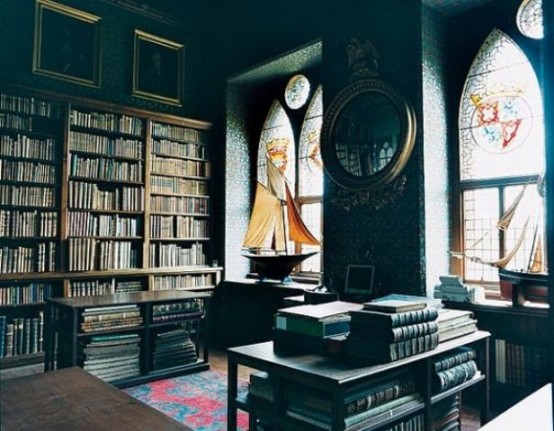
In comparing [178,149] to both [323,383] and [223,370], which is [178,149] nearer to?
[223,370]

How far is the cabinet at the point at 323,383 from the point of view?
1.83 meters

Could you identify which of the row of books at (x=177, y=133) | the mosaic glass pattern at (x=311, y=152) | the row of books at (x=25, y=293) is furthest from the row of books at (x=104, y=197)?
the mosaic glass pattern at (x=311, y=152)

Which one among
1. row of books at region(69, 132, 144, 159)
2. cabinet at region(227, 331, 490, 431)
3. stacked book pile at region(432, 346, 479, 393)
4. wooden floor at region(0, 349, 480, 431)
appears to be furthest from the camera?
row of books at region(69, 132, 144, 159)

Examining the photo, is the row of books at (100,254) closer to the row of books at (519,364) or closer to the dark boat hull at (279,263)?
the dark boat hull at (279,263)

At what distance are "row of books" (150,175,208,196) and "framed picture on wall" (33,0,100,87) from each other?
1.29 meters

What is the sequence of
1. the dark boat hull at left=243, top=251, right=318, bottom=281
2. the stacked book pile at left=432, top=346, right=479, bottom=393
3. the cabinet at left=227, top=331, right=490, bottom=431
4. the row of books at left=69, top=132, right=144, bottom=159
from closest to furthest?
1. the cabinet at left=227, top=331, right=490, bottom=431
2. the stacked book pile at left=432, top=346, right=479, bottom=393
3. the row of books at left=69, top=132, right=144, bottom=159
4. the dark boat hull at left=243, top=251, right=318, bottom=281

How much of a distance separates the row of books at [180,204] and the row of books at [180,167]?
293 millimetres

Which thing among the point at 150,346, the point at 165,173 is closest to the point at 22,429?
the point at 150,346

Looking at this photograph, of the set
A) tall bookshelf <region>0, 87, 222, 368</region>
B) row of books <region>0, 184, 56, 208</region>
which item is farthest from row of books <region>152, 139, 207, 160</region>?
row of books <region>0, 184, 56, 208</region>

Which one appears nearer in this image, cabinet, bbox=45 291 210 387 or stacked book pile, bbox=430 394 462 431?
stacked book pile, bbox=430 394 462 431

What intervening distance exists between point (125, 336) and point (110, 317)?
0.22m

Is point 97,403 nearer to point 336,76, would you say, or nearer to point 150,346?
point 150,346

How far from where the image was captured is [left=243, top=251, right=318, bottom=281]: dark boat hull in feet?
16.8

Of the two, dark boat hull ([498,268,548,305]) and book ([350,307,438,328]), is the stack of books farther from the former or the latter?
dark boat hull ([498,268,548,305])
